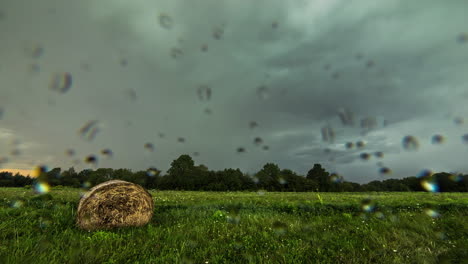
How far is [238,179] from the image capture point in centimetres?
7325

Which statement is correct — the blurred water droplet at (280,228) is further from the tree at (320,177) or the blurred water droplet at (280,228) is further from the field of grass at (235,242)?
the tree at (320,177)

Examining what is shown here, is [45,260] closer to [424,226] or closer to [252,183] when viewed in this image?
[424,226]

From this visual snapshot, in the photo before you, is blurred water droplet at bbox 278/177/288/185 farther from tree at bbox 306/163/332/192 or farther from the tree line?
tree at bbox 306/163/332/192

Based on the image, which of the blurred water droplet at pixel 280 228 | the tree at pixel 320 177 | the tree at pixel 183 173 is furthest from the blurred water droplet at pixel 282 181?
the blurred water droplet at pixel 280 228

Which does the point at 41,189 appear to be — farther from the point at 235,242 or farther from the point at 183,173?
the point at 183,173

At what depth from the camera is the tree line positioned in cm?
6806

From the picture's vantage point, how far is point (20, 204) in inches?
367

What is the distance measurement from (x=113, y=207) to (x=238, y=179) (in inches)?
2654

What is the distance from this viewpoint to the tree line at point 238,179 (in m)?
68.1

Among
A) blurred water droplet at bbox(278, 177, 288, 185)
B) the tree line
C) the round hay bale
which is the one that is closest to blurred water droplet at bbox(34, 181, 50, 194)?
the round hay bale

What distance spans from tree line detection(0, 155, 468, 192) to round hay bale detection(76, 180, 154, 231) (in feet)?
189

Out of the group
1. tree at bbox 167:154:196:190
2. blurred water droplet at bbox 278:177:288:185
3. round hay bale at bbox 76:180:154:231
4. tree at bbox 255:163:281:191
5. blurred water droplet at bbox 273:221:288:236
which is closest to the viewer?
blurred water droplet at bbox 273:221:288:236

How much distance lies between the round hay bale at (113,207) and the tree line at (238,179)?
57553mm

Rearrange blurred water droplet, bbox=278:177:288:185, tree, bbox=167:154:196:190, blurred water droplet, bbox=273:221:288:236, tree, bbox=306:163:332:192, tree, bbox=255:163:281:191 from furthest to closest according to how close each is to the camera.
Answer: tree, bbox=306:163:332:192, blurred water droplet, bbox=278:177:288:185, tree, bbox=255:163:281:191, tree, bbox=167:154:196:190, blurred water droplet, bbox=273:221:288:236
